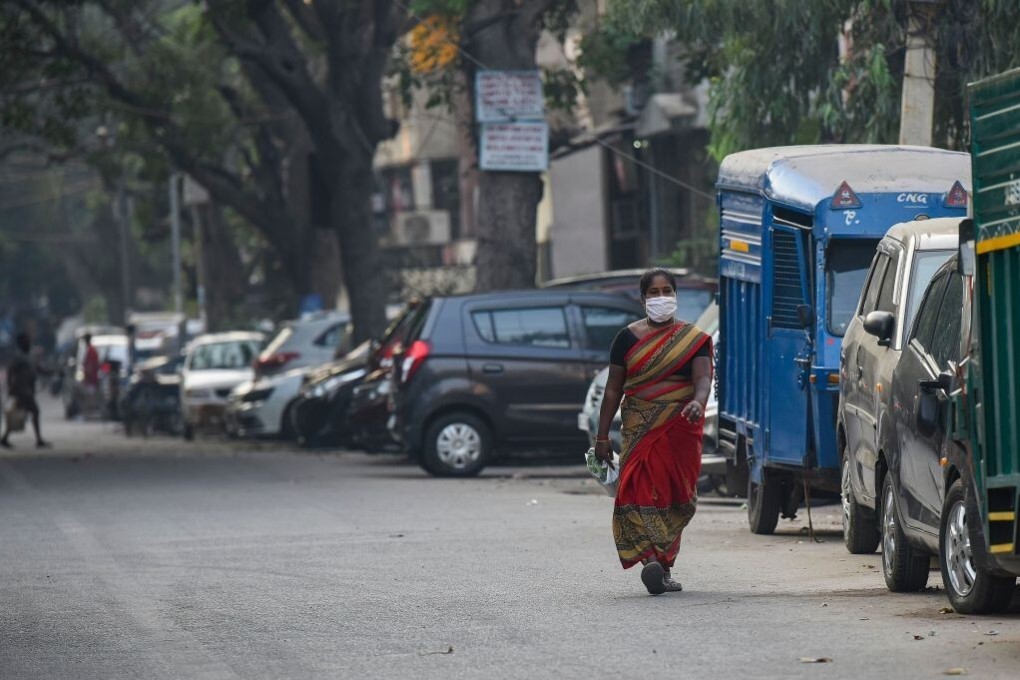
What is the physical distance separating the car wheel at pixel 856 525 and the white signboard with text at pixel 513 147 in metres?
14.3

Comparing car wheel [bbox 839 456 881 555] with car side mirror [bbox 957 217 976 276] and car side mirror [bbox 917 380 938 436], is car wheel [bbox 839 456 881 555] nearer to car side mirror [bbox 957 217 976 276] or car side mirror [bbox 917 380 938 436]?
car side mirror [bbox 917 380 938 436]

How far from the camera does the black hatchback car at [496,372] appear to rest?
22094 millimetres

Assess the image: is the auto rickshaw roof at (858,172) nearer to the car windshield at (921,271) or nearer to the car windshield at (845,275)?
the car windshield at (845,275)

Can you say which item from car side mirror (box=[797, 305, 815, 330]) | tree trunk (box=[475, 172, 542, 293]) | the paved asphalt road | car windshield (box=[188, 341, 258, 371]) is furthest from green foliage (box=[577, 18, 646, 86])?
car side mirror (box=[797, 305, 815, 330])

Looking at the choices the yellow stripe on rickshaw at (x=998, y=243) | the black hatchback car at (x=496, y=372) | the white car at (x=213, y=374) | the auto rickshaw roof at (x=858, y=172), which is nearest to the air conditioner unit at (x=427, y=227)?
the white car at (x=213, y=374)

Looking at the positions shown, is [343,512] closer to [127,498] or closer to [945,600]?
[127,498]

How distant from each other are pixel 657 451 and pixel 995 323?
9.03ft

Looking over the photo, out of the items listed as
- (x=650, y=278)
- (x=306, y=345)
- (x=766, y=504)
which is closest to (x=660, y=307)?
(x=650, y=278)

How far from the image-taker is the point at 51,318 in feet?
356

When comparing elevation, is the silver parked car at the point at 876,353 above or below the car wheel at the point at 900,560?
above

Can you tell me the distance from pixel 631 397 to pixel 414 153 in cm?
4724

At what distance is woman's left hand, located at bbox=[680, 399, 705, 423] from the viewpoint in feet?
36.5

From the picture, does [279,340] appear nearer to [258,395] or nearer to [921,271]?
[258,395]

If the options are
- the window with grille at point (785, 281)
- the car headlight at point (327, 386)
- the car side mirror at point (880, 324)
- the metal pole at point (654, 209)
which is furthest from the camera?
the metal pole at point (654, 209)
